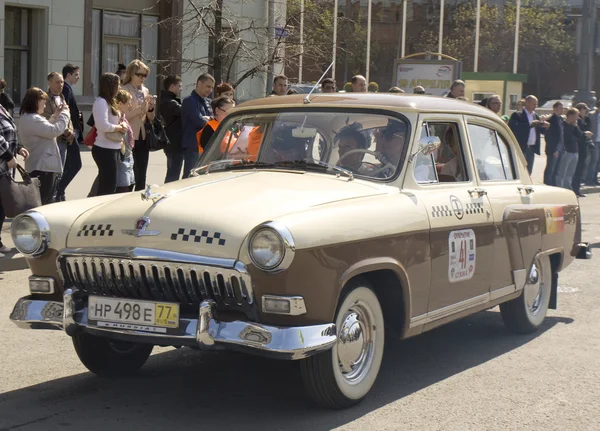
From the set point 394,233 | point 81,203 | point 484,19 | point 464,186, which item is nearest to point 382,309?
point 394,233

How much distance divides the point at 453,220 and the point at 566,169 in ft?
45.4

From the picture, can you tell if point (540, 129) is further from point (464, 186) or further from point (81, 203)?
point (81, 203)

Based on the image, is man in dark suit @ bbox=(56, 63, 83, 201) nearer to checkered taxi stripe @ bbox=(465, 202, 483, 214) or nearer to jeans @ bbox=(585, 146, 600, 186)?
checkered taxi stripe @ bbox=(465, 202, 483, 214)

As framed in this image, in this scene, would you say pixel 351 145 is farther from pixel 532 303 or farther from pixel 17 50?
pixel 17 50

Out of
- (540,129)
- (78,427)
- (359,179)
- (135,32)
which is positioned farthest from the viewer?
(135,32)

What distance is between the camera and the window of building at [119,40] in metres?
26.5

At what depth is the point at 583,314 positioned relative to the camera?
28.0 feet

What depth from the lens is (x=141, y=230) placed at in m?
5.31

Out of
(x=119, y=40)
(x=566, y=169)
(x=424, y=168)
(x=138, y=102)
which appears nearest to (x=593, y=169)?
(x=566, y=169)

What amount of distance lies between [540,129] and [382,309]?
13.2 m

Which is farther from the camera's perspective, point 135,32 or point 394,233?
point 135,32

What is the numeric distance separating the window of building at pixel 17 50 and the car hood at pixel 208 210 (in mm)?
19088

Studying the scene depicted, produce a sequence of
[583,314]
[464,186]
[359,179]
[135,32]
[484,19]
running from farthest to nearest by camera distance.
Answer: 1. [484,19]
2. [135,32]
3. [583,314]
4. [464,186]
5. [359,179]

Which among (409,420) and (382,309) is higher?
(382,309)
